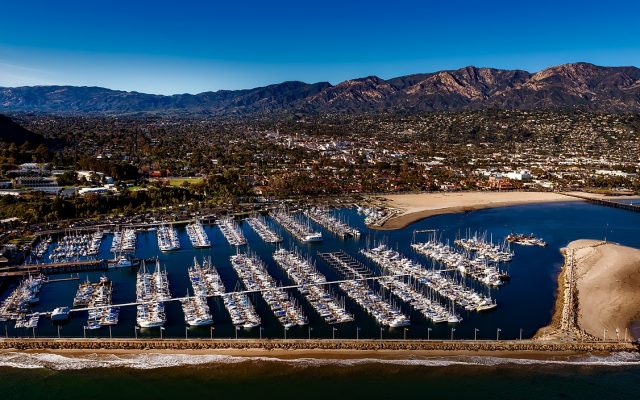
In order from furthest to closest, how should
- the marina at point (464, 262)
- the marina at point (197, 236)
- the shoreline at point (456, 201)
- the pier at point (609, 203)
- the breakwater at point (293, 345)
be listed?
1. the pier at point (609, 203)
2. the shoreline at point (456, 201)
3. the marina at point (197, 236)
4. the marina at point (464, 262)
5. the breakwater at point (293, 345)

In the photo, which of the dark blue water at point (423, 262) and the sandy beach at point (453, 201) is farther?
the sandy beach at point (453, 201)

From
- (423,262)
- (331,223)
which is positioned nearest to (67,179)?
(331,223)

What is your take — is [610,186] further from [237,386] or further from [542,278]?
[237,386]

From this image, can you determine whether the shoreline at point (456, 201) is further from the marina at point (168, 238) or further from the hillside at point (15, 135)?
the hillside at point (15, 135)

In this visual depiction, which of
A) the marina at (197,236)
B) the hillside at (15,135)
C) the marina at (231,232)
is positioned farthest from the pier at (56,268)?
the hillside at (15,135)

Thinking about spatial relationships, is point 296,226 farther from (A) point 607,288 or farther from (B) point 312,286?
(A) point 607,288

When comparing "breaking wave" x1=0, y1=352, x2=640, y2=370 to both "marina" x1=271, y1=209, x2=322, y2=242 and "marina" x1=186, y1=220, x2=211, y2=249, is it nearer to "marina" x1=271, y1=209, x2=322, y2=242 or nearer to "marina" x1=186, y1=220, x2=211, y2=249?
"marina" x1=186, y1=220, x2=211, y2=249
